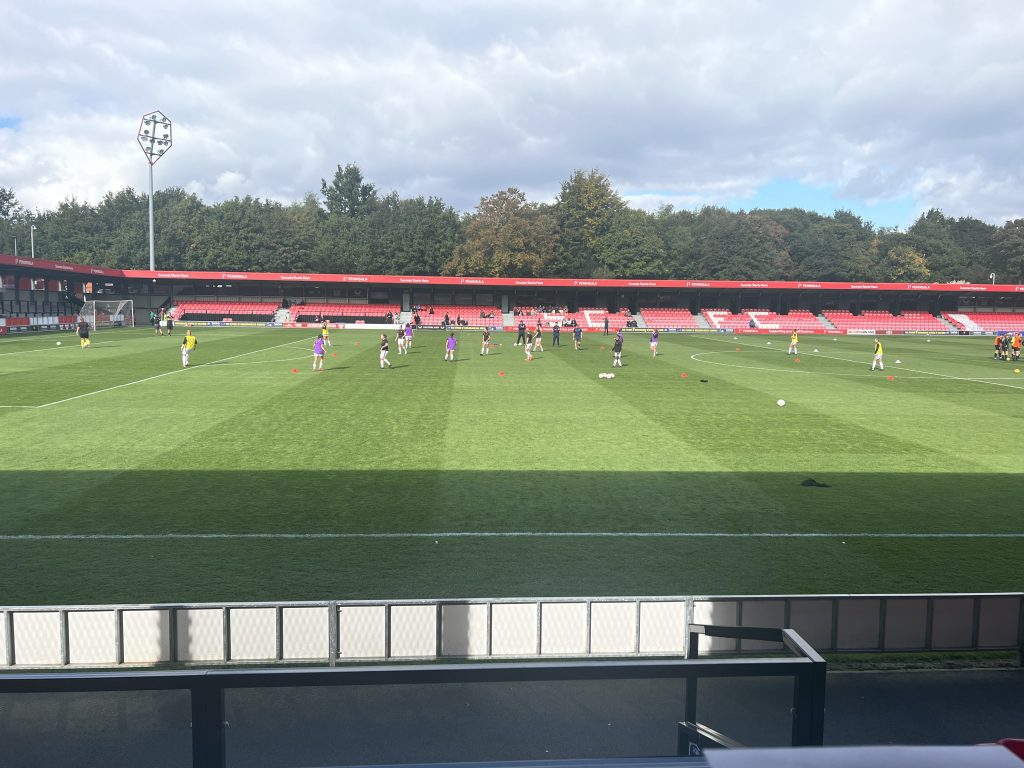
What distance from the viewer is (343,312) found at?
83625mm

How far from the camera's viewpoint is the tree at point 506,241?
97.0 meters

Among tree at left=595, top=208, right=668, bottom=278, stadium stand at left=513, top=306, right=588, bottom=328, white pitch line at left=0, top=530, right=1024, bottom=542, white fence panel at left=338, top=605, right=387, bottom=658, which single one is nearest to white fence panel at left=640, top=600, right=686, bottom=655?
white fence panel at left=338, top=605, right=387, bottom=658

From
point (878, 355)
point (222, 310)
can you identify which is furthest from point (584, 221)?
point (878, 355)

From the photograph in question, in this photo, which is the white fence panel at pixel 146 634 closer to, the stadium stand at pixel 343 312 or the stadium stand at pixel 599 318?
the stadium stand at pixel 343 312

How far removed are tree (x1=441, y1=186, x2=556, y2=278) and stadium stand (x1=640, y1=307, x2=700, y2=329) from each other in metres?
18.2

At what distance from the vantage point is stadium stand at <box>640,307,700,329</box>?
3307 inches

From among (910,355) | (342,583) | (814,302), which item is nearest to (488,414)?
(342,583)

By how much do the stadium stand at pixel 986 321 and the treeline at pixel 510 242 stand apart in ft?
79.7

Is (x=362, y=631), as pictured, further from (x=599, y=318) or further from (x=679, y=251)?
(x=679, y=251)

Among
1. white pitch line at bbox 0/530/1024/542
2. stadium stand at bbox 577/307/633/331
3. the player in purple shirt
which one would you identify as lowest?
white pitch line at bbox 0/530/1024/542

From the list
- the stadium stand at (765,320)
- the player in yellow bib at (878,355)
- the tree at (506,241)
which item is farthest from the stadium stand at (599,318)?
the player in yellow bib at (878,355)

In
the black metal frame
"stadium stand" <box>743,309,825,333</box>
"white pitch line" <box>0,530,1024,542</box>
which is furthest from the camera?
"stadium stand" <box>743,309,825,333</box>

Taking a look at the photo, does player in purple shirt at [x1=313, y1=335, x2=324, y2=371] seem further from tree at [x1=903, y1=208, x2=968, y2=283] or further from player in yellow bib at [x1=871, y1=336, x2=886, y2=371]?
tree at [x1=903, y1=208, x2=968, y2=283]

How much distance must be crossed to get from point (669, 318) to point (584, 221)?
94.2 ft
